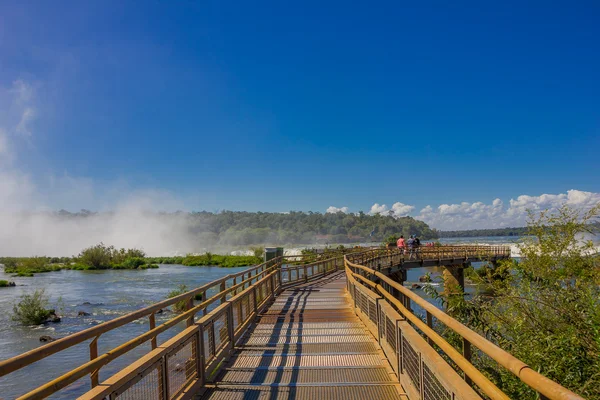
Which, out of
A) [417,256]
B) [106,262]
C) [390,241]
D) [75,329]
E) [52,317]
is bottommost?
[75,329]

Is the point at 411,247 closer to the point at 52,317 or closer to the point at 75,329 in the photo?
the point at 75,329

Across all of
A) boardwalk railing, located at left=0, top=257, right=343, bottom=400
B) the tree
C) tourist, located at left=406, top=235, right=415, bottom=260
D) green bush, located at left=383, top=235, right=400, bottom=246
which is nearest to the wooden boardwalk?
boardwalk railing, located at left=0, top=257, right=343, bottom=400

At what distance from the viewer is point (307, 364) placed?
655 cm

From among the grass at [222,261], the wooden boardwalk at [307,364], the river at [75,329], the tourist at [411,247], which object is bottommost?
the river at [75,329]

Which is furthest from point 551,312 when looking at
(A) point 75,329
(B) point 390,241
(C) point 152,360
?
(B) point 390,241

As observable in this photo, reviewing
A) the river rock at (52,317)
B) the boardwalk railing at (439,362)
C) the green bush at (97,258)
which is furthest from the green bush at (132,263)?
the boardwalk railing at (439,362)

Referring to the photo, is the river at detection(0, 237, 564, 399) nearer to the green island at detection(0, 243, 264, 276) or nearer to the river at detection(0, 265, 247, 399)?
the river at detection(0, 265, 247, 399)

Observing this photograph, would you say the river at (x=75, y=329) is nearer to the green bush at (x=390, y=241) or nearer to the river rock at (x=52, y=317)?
the river rock at (x=52, y=317)

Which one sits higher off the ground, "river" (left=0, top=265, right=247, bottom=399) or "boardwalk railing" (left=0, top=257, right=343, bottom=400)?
"boardwalk railing" (left=0, top=257, right=343, bottom=400)

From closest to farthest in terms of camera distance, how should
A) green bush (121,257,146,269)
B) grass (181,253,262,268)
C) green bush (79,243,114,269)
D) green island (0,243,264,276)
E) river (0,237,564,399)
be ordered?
river (0,237,564,399)
green island (0,243,264,276)
grass (181,253,262,268)
green bush (121,257,146,269)
green bush (79,243,114,269)

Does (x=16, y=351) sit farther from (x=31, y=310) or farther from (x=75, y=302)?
(x=75, y=302)

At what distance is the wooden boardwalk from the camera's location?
209 inches

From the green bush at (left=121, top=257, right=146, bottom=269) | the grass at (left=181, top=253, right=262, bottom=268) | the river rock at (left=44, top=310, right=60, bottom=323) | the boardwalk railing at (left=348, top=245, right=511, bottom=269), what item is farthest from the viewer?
the green bush at (left=121, top=257, right=146, bottom=269)

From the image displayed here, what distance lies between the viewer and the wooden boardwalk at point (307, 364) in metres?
5.30
